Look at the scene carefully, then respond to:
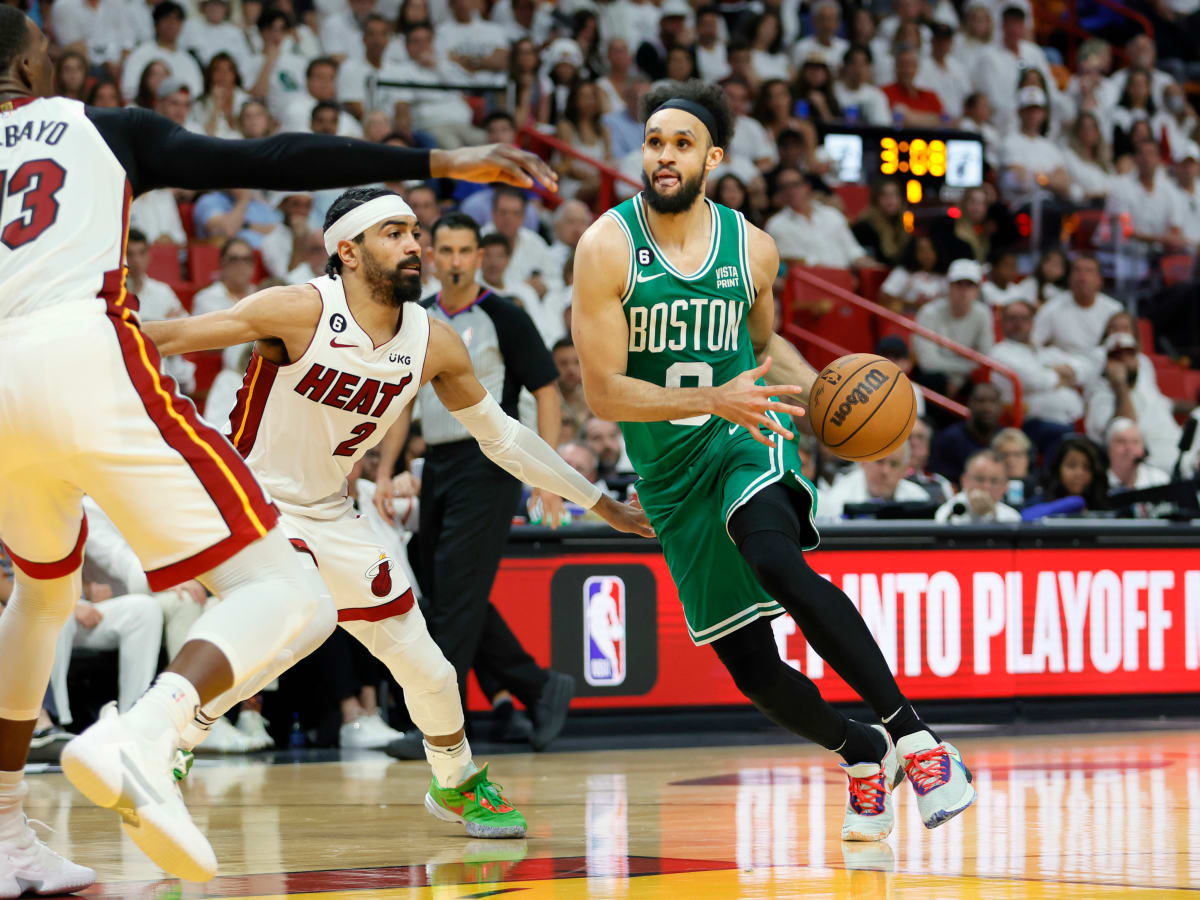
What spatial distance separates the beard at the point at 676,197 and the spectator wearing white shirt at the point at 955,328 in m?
8.51

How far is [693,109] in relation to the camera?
546cm

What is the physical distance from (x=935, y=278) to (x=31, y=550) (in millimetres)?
11554

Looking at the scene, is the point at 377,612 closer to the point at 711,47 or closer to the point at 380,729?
the point at 380,729

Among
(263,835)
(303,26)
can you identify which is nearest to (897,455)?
(263,835)

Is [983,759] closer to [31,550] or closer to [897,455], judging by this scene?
[897,455]

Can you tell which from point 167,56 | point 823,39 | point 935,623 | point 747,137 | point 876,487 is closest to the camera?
point 935,623

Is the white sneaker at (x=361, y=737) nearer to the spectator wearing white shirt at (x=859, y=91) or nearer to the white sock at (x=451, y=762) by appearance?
the white sock at (x=451, y=762)

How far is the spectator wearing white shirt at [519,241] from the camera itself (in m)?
12.5

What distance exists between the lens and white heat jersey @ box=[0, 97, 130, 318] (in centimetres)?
371

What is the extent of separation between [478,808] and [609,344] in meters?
1.58

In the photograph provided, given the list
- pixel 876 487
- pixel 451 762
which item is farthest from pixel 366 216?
pixel 876 487

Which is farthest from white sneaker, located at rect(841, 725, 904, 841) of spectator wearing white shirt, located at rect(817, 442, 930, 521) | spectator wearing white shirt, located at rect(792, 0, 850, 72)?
spectator wearing white shirt, located at rect(792, 0, 850, 72)

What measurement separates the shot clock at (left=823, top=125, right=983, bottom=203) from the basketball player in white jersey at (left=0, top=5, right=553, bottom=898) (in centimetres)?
1192

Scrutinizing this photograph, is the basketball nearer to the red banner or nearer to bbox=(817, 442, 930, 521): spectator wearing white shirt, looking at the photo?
the red banner
